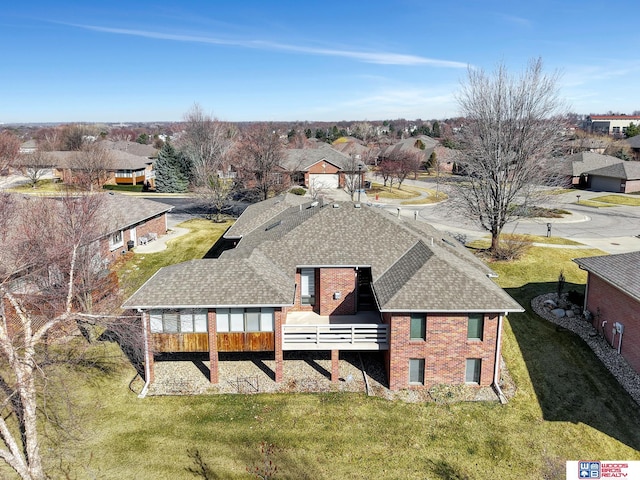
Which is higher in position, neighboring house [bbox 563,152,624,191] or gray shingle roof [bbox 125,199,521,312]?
neighboring house [bbox 563,152,624,191]

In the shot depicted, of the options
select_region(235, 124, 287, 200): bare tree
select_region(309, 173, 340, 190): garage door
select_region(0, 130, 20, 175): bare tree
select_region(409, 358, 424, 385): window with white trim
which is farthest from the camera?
select_region(309, 173, 340, 190): garage door

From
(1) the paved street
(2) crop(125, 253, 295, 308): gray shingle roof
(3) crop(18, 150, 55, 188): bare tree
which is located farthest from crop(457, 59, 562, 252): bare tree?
(3) crop(18, 150, 55, 188): bare tree

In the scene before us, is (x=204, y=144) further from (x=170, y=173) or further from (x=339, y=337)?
(x=339, y=337)

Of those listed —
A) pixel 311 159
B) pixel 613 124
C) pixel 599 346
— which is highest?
pixel 613 124

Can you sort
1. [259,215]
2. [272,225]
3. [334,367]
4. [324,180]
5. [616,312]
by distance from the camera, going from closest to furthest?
[334,367] → [616,312] → [272,225] → [259,215] → [324,180]

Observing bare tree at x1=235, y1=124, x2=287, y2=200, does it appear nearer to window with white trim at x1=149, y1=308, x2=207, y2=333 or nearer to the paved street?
the paved street

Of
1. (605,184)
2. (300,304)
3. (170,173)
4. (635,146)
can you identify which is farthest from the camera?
(635,146)

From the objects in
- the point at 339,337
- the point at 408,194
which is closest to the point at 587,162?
the point at 408,194

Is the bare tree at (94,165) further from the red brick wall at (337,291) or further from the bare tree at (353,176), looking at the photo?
the red brick wall at (337,291)
